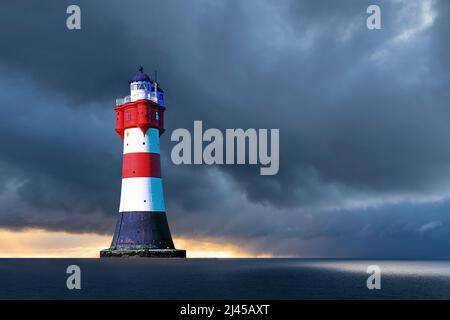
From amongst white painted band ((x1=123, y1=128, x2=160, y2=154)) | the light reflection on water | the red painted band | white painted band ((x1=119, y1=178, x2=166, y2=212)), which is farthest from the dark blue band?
the light reflection on water

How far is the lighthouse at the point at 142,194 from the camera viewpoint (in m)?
64.2

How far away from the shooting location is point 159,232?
214 feet

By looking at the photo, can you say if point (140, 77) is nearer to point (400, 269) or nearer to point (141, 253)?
point (141, 253)

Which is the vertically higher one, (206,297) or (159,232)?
(159,232)

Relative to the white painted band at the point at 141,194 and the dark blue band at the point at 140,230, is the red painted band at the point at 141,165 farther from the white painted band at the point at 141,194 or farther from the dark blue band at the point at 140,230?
the dark blue band at the point at 140,230

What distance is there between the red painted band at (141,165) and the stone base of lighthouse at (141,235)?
4109 mm

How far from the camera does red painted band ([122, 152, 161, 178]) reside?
64.3 metres

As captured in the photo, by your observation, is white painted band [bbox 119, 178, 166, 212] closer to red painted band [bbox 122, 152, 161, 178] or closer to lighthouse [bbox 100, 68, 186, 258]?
lighthouse [bbox 100, 68, 186, 258]

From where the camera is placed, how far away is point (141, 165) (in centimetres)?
6438

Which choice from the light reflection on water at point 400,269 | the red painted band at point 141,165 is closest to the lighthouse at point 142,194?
the red painted band at point 141,165

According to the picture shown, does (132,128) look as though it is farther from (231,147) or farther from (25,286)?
(231,147)
